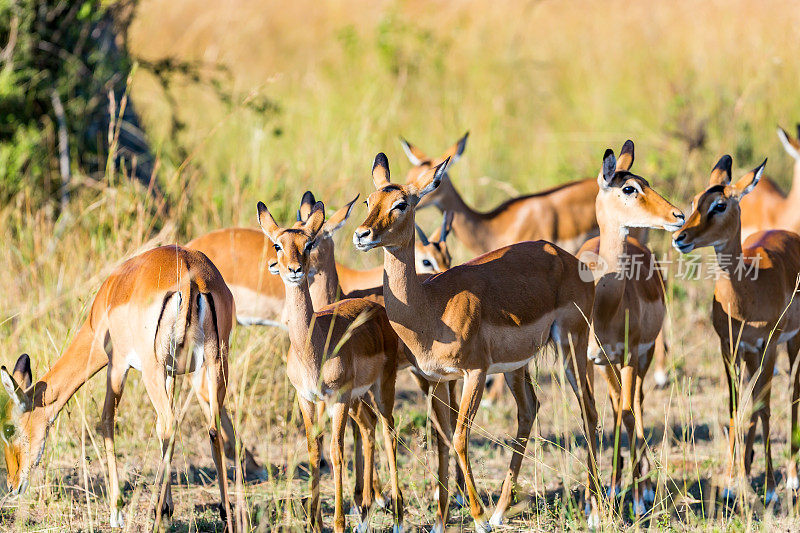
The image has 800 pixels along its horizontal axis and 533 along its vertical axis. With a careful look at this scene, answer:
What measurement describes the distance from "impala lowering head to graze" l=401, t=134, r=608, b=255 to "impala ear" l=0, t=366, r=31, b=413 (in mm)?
3821

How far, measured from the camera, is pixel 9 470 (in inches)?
177

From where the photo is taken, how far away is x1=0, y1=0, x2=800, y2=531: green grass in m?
4.99

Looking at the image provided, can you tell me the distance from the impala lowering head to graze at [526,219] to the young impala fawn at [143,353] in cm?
321

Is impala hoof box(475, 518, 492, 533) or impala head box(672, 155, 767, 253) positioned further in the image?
impala head box(672, 155, 767, 253)

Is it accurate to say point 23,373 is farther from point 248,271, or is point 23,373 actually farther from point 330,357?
point 248,271

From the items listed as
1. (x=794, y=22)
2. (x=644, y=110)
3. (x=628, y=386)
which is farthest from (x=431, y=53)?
(x=628, y=386)

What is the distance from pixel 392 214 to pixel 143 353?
1353 mm

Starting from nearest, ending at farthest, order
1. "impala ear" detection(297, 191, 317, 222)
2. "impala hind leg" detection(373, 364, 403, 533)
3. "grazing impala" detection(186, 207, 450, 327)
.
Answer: "impala hind leg" detection(373, 364, 403, 533)
"impala ear" detection(297, 191, 317, 222)
"grazing impala" detection(186, 207, 450, 327)

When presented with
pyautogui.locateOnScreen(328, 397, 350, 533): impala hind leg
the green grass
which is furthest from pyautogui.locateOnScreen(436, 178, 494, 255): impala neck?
pyautogui.locateOnScreen(328, 397, 350, 533): impala hind leg

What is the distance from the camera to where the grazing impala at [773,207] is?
7281 millimetres

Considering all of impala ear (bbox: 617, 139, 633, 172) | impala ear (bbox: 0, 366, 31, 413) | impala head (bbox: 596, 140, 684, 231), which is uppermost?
impala ear (bbox: 617, 139, 633, 172)

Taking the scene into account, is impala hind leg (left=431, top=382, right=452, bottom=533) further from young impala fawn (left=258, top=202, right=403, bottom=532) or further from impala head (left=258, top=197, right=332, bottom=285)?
impala head (left=258, top=197, right=332, bottom=285)

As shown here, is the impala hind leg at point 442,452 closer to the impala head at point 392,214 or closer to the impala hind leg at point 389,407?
the impala hind leg at point 389,407

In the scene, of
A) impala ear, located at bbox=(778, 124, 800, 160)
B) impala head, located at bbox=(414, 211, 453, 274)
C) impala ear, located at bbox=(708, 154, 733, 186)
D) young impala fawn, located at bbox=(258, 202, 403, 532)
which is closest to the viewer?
young impala fawn, located at bbox=(258, 202, 403, 532)
